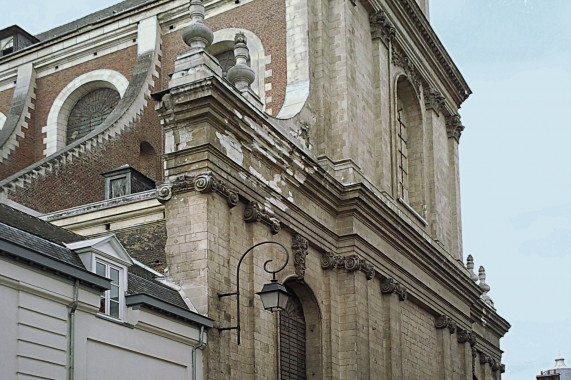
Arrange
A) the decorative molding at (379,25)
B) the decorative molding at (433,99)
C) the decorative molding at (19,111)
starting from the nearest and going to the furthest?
the decorative molding at (379,25), the decorative molding at (19,111), the decorative molding at (433,99)

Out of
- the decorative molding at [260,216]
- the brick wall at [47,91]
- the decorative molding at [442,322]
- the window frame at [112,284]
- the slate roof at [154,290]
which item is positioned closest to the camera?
the window frame at [112,284]

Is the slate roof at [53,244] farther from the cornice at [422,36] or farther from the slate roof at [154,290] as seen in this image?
the cornice at [422,36]

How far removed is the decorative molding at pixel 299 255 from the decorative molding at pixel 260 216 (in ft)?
2.62

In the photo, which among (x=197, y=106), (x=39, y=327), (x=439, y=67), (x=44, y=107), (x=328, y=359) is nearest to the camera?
(x=39, y=327)

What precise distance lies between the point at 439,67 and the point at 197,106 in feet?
44.5

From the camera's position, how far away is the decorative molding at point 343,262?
66.0ft

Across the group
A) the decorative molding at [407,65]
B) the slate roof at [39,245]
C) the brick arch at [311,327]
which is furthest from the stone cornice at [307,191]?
the decorative molding at [407,65]

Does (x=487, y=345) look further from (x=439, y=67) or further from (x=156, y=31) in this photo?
(x=156, y=31)

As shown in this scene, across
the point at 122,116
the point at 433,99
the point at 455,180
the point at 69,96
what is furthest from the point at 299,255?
the point at 455,180

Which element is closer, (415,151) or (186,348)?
(186,348)

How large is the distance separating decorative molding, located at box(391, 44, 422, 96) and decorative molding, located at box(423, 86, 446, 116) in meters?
0.43

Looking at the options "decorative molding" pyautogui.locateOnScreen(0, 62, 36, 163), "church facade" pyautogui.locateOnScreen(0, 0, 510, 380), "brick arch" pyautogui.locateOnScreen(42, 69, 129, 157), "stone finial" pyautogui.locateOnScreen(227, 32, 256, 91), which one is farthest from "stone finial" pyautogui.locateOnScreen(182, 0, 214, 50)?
"decorative molding" pyautogui.locateOnScreen(0, 62, 36, 163)

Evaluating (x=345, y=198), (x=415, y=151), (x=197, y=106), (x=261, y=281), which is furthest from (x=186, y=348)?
(x=415, y=151)

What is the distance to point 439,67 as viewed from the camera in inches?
1127
